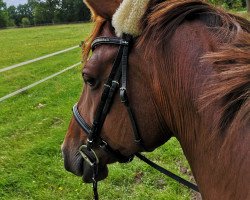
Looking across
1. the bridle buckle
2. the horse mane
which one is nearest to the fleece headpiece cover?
the horse mane

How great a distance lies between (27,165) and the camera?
5.38 metres

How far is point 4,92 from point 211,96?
9.58 metres

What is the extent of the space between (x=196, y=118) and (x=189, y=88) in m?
0.12

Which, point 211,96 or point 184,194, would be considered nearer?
point 211,96

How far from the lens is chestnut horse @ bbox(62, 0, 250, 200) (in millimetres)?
1445

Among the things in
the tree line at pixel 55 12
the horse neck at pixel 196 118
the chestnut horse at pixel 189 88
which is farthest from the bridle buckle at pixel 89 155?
the tree line at pixel 55 12

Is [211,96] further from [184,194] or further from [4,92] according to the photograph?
[4,92]

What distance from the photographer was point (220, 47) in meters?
1.55

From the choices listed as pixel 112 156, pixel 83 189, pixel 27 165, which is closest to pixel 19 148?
pixel 27 165

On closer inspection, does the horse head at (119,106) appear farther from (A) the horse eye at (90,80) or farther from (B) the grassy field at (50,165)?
(B) the grassy field at (50,165)

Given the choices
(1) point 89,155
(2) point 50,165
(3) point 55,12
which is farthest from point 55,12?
(1) point 89,155

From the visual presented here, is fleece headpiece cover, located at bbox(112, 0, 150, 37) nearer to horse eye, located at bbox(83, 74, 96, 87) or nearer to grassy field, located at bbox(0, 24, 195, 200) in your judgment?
horse eye, located at bbox(83, 74, 96, 87)

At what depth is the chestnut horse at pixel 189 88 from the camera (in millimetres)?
1445

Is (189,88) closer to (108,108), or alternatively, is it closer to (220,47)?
(220,47)
